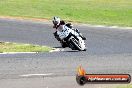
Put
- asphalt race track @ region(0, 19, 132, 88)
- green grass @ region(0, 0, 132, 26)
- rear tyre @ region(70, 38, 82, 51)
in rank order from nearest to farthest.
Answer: asphalt race track @ region(0, 19, 132, 88) < rear tyre @ region(70, 38, 82, 51) < green grass @ region(0, 0, 132, 26)

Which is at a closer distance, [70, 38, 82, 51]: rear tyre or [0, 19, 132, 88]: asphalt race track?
[0, 19, 132, 88]: asphalt race track

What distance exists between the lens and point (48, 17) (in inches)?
1358

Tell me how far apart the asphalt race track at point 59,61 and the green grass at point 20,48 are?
40.2 inches

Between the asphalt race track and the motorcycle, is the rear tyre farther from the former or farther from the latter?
the asphalt race track

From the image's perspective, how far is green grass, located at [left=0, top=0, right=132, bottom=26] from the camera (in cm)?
3459

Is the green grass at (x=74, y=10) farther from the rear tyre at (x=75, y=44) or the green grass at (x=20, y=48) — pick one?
the rear tyre at (x=75, y=44)

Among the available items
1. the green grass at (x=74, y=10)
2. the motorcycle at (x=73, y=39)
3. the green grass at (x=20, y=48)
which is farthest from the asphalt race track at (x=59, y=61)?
the green grass at (x=74, y=10)

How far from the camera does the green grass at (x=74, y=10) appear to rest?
34594mm

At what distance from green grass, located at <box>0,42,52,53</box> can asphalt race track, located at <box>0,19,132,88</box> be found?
1021 mm

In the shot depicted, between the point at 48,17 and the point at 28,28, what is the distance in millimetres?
5482

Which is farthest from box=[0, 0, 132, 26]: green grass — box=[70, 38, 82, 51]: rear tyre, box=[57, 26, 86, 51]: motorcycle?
box=[70, 38, 82, 51]: rear tyre

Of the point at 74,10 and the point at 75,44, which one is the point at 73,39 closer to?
the point at 75,44

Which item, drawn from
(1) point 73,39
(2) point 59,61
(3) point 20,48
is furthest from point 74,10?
(2) point 59,61

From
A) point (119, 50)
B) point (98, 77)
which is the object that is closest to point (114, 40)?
point (119, 50)
